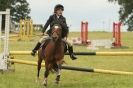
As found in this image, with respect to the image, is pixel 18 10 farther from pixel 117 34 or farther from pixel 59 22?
pixel 59 22

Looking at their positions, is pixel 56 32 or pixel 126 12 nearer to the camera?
pixel 56 32

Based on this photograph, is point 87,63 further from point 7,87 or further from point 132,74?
point 7,87

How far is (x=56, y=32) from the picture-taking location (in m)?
14.6

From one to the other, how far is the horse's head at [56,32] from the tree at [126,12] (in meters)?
58.6

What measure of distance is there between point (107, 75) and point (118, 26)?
1915cm

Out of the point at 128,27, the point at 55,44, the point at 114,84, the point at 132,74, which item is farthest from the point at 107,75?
the point at 128,27

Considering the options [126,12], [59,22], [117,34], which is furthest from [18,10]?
[59,22]

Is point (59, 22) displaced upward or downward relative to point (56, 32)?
upward

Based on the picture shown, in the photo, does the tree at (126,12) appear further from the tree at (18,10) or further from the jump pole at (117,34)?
the jump pole at (117,34)

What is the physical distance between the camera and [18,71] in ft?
63.7

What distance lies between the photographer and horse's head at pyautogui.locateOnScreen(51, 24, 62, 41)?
1455 centimetres

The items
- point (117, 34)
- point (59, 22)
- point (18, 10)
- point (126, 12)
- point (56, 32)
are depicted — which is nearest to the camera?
point (56, 32)

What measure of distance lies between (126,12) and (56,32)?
6360 cm

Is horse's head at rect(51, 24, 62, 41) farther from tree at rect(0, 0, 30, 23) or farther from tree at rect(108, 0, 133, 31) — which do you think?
tree at rect(0, 0, 30, 23)
